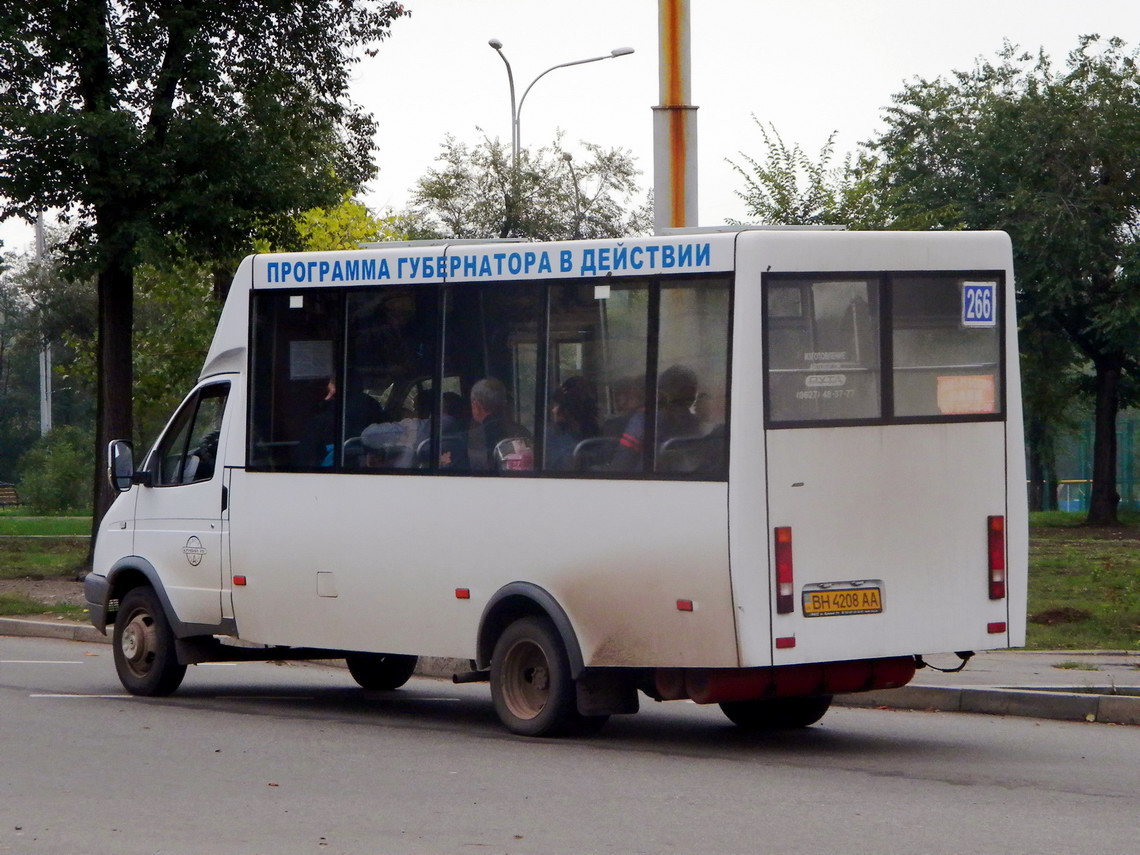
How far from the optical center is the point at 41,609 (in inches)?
760

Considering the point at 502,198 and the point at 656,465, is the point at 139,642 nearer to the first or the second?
the point at 656,465

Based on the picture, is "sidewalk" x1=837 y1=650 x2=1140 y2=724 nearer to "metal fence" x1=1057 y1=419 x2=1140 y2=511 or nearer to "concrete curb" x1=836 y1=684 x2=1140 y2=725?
"concrete curb" x1=836 y1=684 x2=1140 y2=725

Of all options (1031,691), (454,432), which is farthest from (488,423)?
(1031,691)

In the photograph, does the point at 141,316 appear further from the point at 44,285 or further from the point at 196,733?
the point at 196,733

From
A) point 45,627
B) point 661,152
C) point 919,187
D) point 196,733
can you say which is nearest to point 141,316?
point 919,187

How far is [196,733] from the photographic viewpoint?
33.8 feet

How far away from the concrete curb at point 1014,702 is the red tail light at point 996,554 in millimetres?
1692

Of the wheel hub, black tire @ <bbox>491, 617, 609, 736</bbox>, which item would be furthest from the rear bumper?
black tire @ <bbox>491, 617, 609, 736</bbox>

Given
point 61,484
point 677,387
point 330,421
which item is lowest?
point 61,484

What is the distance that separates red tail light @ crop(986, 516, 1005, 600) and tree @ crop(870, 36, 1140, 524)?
27613mm

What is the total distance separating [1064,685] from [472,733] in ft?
13.2

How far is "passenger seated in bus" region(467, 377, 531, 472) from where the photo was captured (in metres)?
10.1

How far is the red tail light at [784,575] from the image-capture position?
29.5ft

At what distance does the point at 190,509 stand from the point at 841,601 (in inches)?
186
